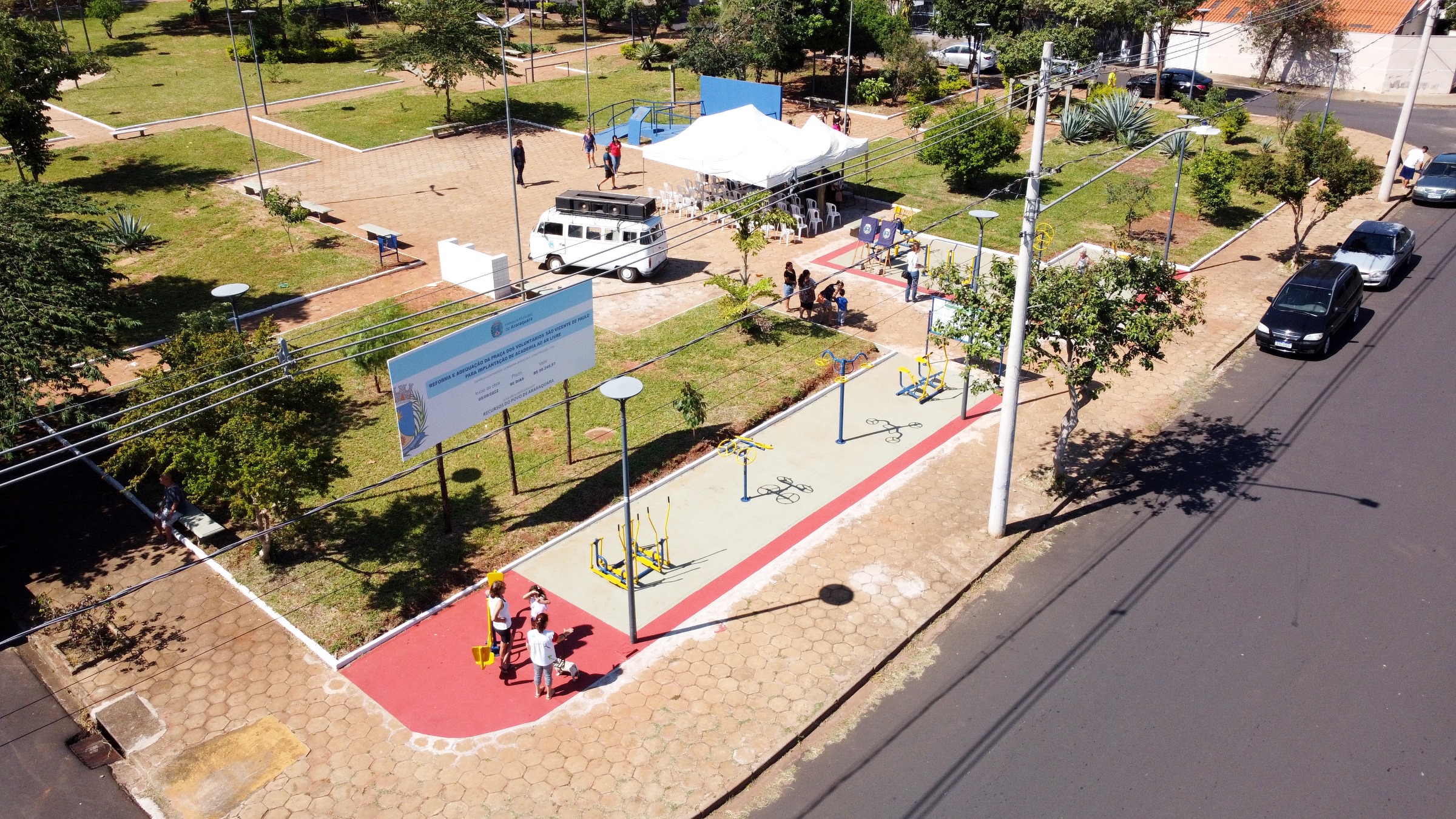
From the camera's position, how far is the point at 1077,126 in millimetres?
36531

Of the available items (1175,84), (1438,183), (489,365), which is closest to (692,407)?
(489,365)

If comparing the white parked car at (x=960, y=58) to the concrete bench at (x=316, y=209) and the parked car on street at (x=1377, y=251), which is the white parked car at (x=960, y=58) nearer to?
the parked car on street at (x=1377, y=251)

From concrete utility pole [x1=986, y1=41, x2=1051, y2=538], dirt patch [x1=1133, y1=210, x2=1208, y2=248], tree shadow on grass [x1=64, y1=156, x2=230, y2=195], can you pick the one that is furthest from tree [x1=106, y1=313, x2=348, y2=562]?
dirt patch [x1=1133, y1=210, x2=1208, y2=248]

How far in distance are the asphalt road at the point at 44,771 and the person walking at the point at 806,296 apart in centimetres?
1581

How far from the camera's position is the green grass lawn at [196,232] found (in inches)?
978

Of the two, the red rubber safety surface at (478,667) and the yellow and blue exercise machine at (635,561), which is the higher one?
the yellow and blue exercise machine at (635,561)

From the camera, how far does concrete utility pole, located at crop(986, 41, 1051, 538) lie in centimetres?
1348

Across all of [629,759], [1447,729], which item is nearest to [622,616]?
[629,759]

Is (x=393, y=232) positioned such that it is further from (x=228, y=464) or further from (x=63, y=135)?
(x=63, y=135)

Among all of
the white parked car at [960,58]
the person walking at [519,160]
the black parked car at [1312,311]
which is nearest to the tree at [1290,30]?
the white parked car at [960,58]

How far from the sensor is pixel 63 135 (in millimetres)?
36781

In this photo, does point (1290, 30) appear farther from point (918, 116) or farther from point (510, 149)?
point (510, 149)

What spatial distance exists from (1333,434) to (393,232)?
23.0 metres

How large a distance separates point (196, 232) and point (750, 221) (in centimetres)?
1571
